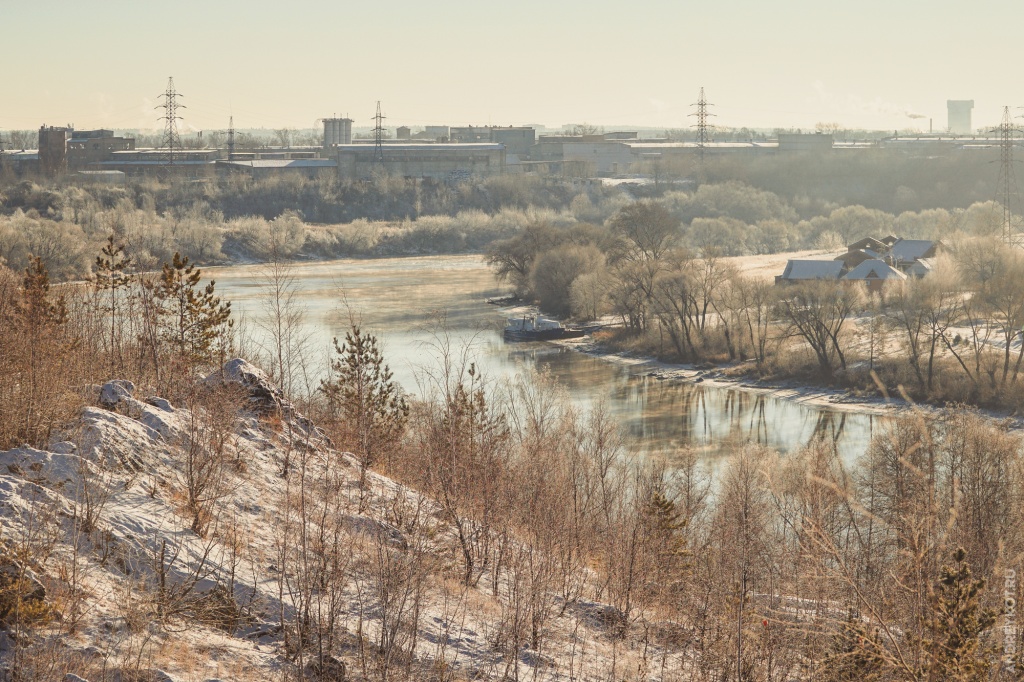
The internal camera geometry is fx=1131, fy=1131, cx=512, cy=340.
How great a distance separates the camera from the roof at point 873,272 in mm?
47375

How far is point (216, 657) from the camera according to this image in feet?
24.0

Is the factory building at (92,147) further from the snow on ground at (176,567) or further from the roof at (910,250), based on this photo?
the snow on ground at (176,567)

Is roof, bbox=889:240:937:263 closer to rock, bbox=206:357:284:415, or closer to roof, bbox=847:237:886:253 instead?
roof, bbox=847:237:886:253

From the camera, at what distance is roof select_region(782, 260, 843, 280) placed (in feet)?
163

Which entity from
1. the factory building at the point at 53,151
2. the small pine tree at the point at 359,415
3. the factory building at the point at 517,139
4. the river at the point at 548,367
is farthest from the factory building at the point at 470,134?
the small pine tree at the point at 359,415

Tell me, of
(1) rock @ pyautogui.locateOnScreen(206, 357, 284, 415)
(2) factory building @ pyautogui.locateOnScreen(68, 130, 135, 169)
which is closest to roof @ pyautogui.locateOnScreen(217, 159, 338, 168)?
(2) factory building @ pyautogui.locateOnScreen(68, 130, 135, 169)

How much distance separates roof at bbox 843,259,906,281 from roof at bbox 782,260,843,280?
0.95 metres

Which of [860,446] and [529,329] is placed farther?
[529,329]

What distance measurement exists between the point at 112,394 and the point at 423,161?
9097cm

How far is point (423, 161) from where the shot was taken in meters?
99.4

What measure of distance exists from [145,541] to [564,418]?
11.9m

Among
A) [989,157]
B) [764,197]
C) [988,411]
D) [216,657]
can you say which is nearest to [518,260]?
[988,411]

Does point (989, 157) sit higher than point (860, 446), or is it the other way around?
point (989, 157)

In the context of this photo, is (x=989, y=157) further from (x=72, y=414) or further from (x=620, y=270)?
(x=72, y=414)
